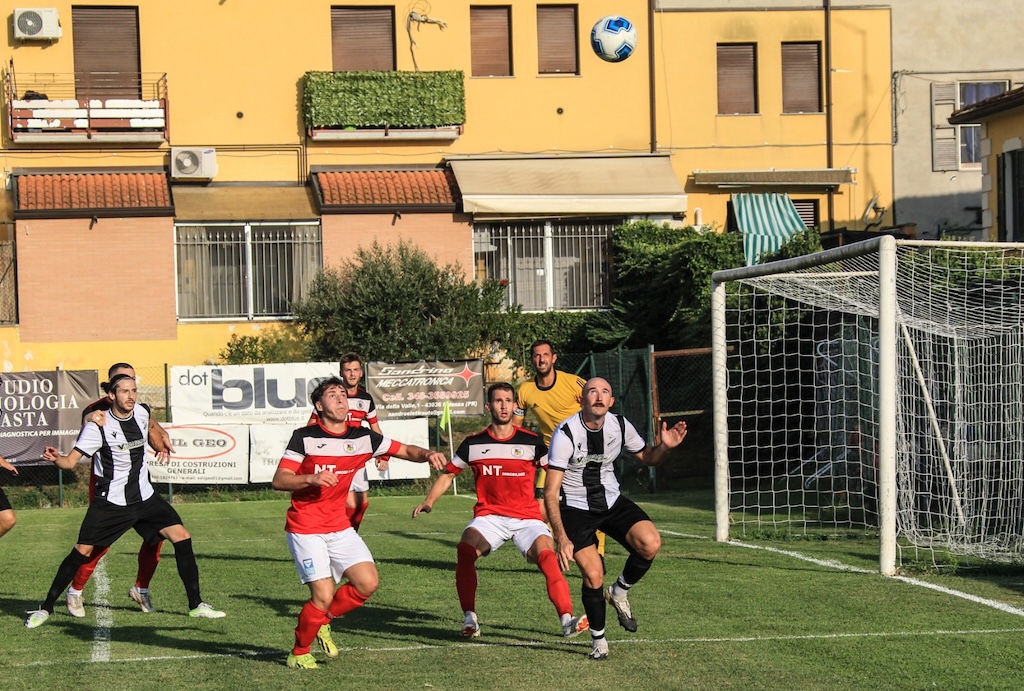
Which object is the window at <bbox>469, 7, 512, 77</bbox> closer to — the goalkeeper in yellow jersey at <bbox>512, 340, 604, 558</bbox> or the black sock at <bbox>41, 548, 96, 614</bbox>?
the goalkeeper in yellow jersey at <bbox>512, 340, 604, 558</bbox>

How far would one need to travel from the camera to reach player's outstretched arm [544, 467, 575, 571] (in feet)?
27.9

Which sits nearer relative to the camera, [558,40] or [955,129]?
[558,40]

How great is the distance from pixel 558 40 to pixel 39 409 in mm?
15604

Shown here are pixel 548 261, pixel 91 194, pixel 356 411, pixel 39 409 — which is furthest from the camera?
pixel 548 261

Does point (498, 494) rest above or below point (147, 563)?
above

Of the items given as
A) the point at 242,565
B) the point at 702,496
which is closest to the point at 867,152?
the point at 702,496

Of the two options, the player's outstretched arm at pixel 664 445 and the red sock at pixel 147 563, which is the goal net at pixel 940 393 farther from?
the red sock at pixel 147 563

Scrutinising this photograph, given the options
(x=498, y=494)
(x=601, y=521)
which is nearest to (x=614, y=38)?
(x=498, y=494)

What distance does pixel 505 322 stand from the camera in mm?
29203

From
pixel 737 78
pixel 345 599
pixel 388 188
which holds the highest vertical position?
pixel 737 78

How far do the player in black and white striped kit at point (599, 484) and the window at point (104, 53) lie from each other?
23696mm

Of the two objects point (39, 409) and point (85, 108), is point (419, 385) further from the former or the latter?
point (85, 108)

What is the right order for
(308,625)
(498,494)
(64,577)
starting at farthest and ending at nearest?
(64,577), (498,494), (308,625)

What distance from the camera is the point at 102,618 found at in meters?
10.4
